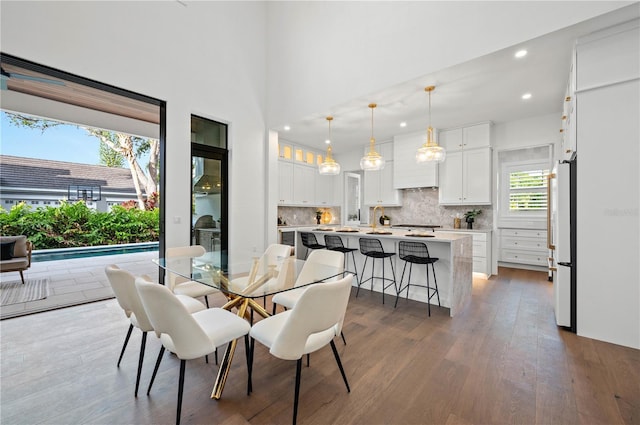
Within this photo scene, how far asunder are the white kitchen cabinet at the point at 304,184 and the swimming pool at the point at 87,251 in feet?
18.3

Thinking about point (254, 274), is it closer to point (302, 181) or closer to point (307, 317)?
point (307, 317)

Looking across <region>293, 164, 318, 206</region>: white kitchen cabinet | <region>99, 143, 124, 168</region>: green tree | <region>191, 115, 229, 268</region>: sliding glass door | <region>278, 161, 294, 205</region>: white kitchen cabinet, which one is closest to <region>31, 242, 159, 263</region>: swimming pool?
<region>99, 143, 124, 168</region>: green tree

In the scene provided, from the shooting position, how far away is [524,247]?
5234 millimetres

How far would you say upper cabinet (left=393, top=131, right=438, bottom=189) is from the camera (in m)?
5.55

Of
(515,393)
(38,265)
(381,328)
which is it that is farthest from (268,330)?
(38,265)

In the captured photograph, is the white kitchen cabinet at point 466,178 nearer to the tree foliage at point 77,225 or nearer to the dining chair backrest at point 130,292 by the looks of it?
the dining chair backrest at point 130,292

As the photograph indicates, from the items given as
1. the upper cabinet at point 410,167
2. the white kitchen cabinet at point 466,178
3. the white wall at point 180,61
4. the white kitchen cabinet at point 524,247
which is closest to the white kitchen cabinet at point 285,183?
the white wall at point 180,61

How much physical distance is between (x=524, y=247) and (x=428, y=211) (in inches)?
75.5

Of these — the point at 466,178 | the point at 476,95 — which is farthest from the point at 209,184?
the point at 466,178

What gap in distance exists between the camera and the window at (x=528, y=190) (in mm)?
5156

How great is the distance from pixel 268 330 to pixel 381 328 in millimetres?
1503

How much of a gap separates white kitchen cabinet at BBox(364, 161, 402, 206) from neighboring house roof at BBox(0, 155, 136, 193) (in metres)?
8.02

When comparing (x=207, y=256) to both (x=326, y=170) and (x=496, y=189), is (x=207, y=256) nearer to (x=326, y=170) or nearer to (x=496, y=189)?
(x=326, y=170)

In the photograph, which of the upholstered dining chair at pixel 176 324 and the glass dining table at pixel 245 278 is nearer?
the upholstered dining chair at pixel 176 324
